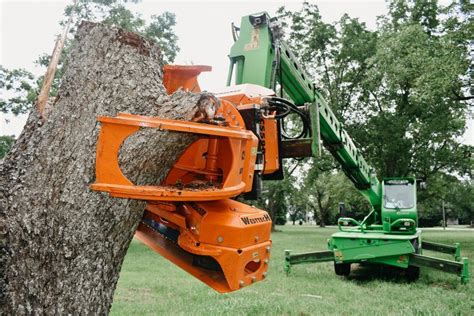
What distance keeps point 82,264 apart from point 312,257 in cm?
723

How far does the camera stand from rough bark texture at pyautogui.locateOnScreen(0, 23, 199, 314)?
2.19m

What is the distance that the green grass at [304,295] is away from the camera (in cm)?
552

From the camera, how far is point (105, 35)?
8.37 ft

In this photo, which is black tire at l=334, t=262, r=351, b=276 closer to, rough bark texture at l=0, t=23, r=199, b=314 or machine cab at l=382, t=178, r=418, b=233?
machine cab at l=382, t=178, r=418, b=233

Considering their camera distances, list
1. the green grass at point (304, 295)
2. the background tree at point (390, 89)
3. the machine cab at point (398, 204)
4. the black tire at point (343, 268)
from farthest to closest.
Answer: the background tree at point (390, 89) → the black tire at point (343, 268) → the machine cab at point (398, 204) → the green grass at point (304, 295)

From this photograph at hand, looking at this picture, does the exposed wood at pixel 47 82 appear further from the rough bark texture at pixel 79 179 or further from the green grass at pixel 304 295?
the green grass at pixel 304 295

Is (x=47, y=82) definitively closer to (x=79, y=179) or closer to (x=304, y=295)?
(x=79, y=179)

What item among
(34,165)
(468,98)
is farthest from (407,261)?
(468,98)

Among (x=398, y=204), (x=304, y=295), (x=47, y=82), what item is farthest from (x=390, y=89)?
(x=47, y=82)

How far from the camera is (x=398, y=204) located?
9.28 meters

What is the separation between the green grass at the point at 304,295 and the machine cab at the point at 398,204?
1.06m

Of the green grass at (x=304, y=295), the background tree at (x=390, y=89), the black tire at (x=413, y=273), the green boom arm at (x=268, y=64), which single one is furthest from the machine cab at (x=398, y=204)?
the background tree at (x=390, y=89)

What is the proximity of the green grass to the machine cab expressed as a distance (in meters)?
1.06

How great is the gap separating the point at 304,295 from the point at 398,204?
375 cm
